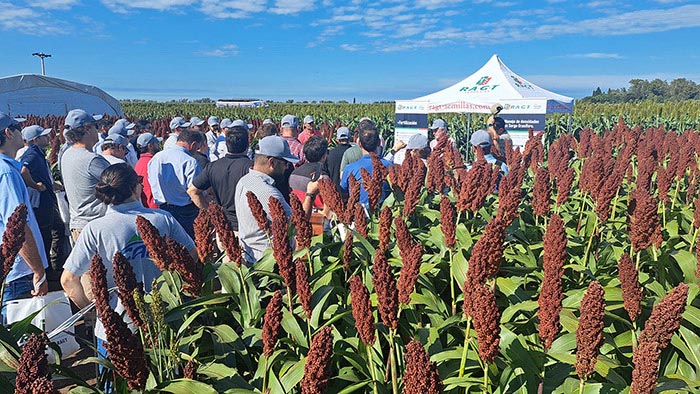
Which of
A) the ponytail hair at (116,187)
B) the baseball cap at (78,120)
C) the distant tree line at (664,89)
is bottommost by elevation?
the ponytail hair at (116,187)

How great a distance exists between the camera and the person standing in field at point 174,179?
6.28 meters

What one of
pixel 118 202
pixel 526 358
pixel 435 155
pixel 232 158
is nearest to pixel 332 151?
pixel 232 158

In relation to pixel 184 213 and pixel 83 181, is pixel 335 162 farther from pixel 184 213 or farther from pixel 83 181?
pixel 83 181

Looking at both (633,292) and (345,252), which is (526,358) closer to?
(633,292)

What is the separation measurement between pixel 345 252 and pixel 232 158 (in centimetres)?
326

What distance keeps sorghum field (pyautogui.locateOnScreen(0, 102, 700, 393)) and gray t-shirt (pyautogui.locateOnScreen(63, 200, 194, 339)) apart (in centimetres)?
55

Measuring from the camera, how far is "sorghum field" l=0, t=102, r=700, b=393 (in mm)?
1489

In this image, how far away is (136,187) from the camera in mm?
3617

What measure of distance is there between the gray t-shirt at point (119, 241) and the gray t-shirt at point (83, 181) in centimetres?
220

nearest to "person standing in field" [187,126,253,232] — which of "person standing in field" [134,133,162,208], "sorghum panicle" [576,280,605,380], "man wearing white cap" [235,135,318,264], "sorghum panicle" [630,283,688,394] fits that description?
"person standing in field" [134,133,162,208]

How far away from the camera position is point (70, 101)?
108 feet

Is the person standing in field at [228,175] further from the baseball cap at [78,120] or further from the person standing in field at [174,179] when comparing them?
the baseball cap at [78,120]

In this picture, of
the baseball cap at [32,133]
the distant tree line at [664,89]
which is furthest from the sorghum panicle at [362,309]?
the distant tree line at [664,89]

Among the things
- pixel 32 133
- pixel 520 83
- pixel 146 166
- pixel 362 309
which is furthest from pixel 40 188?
pixel 520 83
